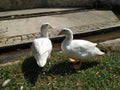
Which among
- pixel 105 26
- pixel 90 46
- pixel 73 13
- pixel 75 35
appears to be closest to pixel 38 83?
pixel 90 46

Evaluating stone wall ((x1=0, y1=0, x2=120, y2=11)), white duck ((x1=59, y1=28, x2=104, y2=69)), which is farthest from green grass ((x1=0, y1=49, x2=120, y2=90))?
stone wall ((x1=0, y1=0, x2=120, y2=11))

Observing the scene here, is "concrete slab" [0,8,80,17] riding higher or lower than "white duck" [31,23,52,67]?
lower

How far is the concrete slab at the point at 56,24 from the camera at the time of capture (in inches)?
351

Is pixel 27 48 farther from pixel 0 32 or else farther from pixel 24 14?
pixel 24 14

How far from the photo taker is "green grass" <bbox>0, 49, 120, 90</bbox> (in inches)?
242

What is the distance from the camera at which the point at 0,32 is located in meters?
9.17

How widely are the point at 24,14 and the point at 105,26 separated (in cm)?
310

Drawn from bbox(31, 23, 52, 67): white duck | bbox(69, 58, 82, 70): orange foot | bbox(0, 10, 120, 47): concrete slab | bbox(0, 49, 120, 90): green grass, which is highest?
bbox(31, 23, 52, 67): white duck

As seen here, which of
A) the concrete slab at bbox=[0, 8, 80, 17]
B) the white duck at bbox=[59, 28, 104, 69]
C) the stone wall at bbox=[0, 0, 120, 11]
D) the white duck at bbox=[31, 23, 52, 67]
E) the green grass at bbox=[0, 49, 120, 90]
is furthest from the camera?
the stone wall at bbox=[0, 0, 120, 11]

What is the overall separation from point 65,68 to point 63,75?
31cm

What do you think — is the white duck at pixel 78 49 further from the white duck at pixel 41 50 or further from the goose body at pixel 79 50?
the white duck at pixel 41 50

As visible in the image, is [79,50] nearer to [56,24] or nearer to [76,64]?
[76,64]

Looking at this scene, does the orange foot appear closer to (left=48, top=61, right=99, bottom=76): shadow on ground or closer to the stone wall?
(left=48, top=61, right=99, bottom=76): shadow on ground

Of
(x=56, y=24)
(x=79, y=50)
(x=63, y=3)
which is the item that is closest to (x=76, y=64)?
(x=79, y=50)
